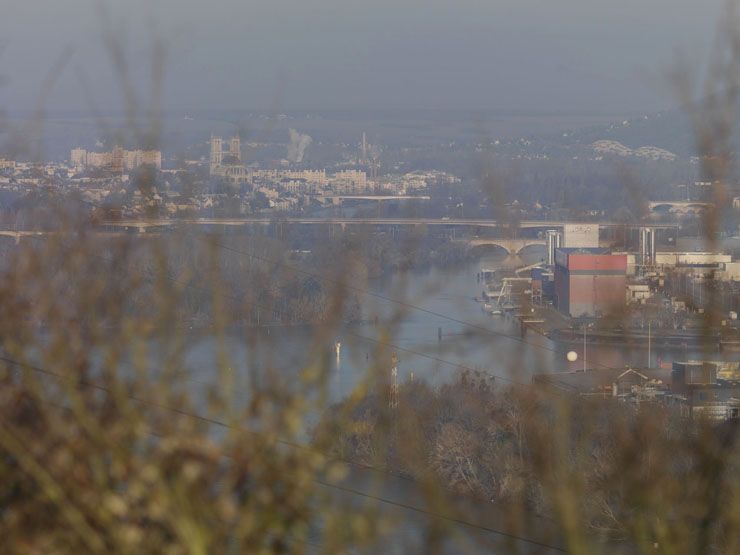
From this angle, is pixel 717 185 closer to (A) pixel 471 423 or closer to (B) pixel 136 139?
(B) pixel 136 139

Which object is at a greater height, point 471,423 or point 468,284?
point 468,284

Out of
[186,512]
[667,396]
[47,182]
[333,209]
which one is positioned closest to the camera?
[186,512]

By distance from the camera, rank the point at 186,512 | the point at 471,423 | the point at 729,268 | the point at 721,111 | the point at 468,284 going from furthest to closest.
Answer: the point at 468,284
the point at 471,423
the point at 729,268
the point at 721,111
the point at 186,512

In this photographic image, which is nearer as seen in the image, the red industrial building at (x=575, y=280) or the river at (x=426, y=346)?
the river at (x=426, y=346)

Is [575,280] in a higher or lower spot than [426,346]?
lower

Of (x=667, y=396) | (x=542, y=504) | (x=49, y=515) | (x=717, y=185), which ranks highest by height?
(x=717, y=185)

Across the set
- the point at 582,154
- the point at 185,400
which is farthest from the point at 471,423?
the point at 185,400

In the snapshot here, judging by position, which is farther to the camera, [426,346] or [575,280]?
[575,280]

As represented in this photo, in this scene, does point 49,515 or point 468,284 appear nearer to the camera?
point 49,515

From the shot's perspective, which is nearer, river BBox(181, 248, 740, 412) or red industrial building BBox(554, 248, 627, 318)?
river BBox(181, 248, 740, 412)
